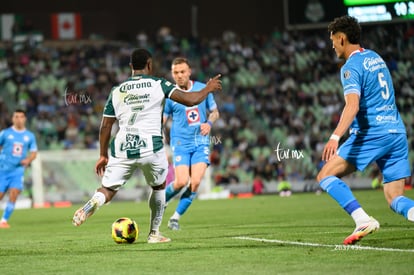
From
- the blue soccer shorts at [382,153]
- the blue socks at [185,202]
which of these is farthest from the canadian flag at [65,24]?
the blue soccer shorts at [382,153]

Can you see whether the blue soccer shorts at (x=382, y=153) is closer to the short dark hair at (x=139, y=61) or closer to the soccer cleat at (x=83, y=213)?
the short dark hair at (x=139, y=61)

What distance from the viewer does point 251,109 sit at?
32531 millimetres

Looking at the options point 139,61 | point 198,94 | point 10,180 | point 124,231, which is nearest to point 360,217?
point 198,94

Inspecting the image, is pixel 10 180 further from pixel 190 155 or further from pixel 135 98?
pixel 135 98

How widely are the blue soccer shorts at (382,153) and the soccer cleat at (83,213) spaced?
9.15ft

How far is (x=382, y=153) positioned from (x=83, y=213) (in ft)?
10.8

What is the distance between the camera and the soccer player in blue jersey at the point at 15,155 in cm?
1792

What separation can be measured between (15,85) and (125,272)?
2726 cm

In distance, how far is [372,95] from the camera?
8.83m

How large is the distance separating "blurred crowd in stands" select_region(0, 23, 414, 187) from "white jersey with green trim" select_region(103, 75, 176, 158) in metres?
14.3

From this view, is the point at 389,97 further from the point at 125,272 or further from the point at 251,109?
the point at 251,109

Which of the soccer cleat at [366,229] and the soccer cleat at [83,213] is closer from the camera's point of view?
the soccer cleat at [366,229]

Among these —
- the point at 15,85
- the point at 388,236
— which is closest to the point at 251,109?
the point at 15,85

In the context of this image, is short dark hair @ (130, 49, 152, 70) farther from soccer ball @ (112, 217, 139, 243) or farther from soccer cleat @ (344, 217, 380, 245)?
soccer cleat @ (344, 217, 380, 245)
